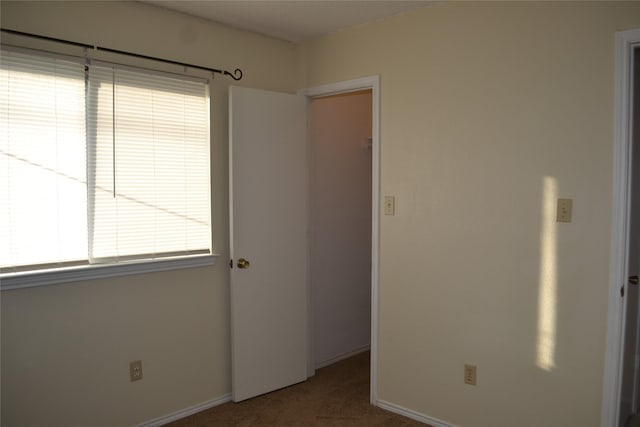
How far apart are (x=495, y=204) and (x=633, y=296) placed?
875mm

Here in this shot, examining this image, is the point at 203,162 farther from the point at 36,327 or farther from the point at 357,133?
the point at 357,133

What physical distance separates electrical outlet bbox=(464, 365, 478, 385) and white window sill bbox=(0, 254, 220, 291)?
66.3 inches

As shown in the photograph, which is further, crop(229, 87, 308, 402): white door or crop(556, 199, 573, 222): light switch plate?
crop(229, 87, 308, 402): white door

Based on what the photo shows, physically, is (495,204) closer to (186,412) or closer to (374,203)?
(374,203)

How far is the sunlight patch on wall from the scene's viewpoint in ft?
8.19

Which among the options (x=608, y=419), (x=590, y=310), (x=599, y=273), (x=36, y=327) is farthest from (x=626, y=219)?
(x=36, y=327)

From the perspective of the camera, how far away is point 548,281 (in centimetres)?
252

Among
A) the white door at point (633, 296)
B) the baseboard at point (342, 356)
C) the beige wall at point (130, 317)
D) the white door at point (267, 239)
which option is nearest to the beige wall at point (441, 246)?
the beige wall at point (130, 317)

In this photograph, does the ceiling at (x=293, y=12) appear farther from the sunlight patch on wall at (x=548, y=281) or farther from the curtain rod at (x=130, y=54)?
the sunlight patch on wall at (x=548, y=281)

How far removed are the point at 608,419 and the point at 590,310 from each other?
0.51 m

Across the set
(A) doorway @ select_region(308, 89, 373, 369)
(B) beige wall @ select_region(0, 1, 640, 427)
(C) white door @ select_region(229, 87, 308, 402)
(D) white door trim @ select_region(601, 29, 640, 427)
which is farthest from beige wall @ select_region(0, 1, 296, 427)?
(D) white door trim @ select_region(601, 29, 640, 427)

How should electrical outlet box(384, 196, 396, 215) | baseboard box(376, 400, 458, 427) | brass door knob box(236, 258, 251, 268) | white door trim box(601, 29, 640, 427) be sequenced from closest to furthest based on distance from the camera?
white door trim box(601, 29, 640, 427) → baseboard box(376, 400, 458, 427) → electrical outlet box(384, 196, 396, 215) → brass door knob box(236, 258, 251, 268)

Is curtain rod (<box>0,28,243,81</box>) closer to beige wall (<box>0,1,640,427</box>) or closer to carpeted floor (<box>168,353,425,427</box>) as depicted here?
beige wall (<box>0,1,640,427</box>)

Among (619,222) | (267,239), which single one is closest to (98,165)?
(267,239)
